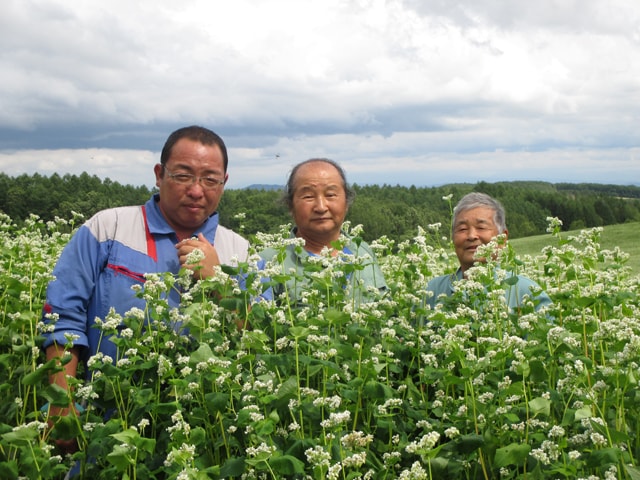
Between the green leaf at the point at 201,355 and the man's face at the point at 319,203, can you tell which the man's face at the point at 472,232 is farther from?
the green leaf at the point at 201,355

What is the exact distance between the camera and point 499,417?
8.55 feet

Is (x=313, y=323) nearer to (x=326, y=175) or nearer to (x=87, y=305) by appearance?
(x=87, y=305)

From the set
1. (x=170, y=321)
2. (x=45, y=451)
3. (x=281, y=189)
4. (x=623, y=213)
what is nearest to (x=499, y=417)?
(x=170, y=321)

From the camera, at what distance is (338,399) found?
2.51 m

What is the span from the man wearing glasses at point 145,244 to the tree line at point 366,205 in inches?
18.5

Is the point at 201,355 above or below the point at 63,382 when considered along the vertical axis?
above

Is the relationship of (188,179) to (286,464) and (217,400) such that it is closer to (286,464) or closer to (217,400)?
(217,400)

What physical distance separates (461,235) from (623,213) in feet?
261

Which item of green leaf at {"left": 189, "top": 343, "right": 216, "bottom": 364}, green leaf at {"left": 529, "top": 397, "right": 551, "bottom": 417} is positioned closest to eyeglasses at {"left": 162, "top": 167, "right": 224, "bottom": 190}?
green leaf at {"left": 189, "top": 343, "right": 216, "bottom": 364}

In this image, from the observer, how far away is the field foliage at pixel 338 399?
2453 mm

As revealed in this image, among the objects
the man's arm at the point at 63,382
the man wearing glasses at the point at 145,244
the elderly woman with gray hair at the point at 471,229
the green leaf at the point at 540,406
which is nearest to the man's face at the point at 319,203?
the man wearing glasses at the point at 145,244

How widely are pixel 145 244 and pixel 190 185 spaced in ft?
1.76

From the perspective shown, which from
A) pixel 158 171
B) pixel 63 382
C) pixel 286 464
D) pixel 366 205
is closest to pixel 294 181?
pixel 158 171

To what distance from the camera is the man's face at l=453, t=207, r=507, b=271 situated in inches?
212
